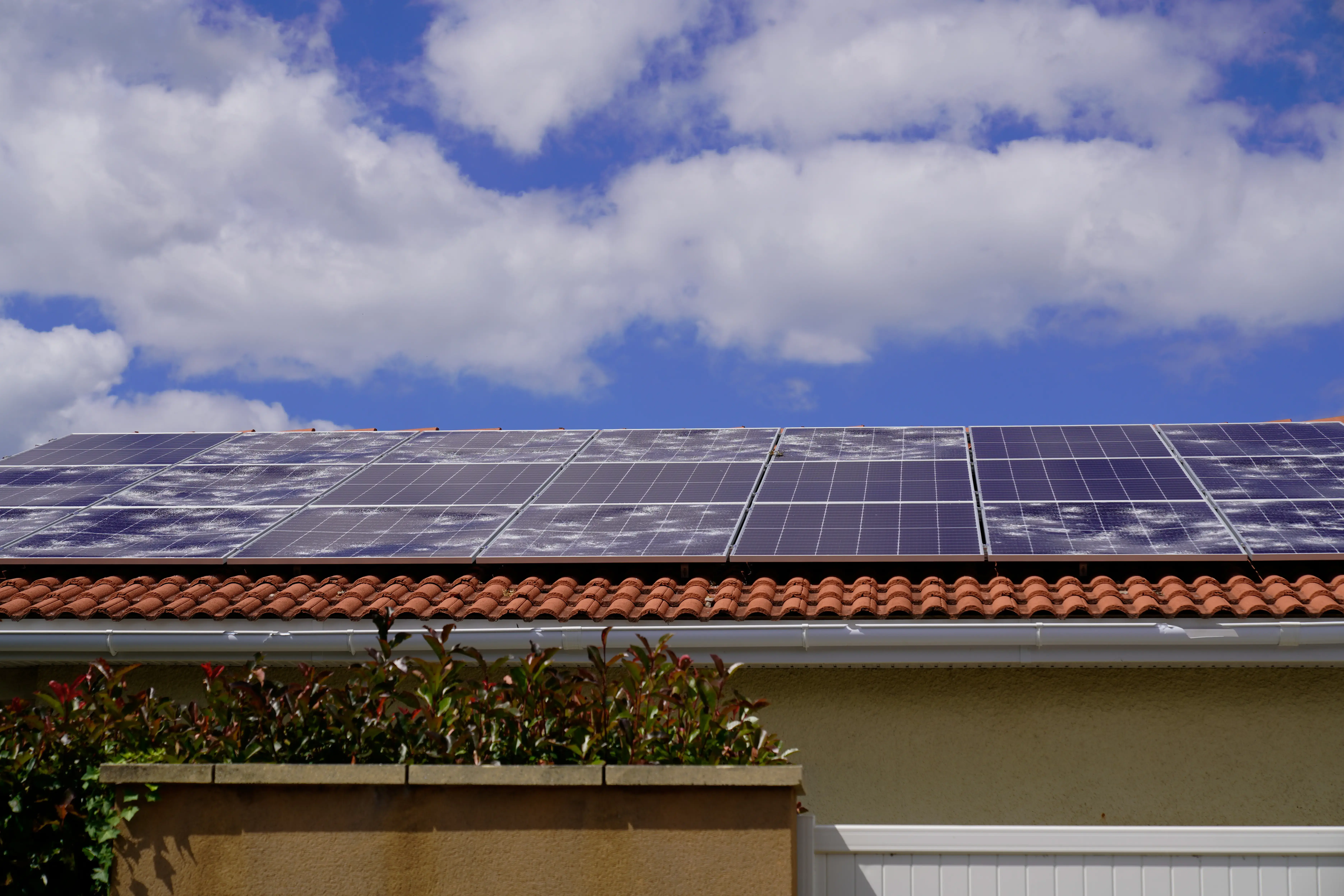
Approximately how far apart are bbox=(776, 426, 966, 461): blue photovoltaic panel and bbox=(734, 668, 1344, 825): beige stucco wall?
3.86 meters

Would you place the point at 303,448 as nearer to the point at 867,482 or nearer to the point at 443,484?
the point at 443,484

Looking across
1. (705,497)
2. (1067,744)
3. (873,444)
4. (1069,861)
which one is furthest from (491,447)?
(1069,861)

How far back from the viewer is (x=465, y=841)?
593 centimetres

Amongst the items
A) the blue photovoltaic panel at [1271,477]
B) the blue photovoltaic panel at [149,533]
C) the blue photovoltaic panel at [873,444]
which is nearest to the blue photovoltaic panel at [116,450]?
the blue photovoltaic panel at [149,533]

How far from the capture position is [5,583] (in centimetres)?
1019

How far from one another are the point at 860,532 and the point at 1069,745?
250 centimetres

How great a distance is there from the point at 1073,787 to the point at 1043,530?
2.30 meters

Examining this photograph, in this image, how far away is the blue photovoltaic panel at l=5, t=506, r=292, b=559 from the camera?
10.5 m

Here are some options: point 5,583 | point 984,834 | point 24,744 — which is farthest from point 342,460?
point 984,834

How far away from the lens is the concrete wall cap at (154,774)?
599 centimetres

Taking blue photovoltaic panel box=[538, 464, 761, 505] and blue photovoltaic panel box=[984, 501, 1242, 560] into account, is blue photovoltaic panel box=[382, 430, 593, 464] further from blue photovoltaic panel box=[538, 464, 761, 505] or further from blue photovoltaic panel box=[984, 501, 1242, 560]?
blue photovoltaic panel box=[984, 501, 1242, 560]

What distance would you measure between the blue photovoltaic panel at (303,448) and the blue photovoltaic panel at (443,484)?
744 mm

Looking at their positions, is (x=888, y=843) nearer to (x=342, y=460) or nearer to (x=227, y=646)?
(x=227, y=646)

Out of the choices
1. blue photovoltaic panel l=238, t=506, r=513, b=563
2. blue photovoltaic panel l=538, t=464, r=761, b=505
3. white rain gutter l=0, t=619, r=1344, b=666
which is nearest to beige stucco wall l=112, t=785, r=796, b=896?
white rain gutter l=0, t=619, r=1344, b=666
